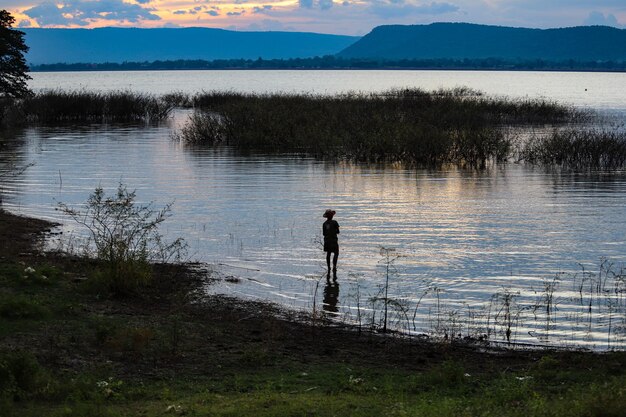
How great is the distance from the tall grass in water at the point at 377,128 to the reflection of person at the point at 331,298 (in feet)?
84.5

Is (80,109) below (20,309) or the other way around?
the other way around

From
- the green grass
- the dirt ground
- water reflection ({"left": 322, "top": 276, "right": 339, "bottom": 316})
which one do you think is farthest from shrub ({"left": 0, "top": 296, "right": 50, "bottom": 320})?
water reflection ({"left": 322, "top": 276, "right": 339, "bottom": 316})

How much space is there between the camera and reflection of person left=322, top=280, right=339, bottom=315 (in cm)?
1753

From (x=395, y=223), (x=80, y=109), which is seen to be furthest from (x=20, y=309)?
(x=80, y=109)

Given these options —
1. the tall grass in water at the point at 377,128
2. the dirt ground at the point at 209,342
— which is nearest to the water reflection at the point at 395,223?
the dirt ground at the point at 209,342

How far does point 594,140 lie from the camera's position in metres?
43.1

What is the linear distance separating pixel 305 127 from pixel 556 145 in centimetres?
1560

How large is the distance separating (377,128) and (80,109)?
36198 millimetres

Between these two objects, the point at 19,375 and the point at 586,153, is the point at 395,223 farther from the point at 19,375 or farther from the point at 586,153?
the point at 586,153

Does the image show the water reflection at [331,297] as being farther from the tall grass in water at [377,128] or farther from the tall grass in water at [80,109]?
the tall grass in water at [80,109]

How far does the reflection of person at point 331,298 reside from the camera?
17.5 metres

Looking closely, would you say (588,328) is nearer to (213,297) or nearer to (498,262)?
(498,262)

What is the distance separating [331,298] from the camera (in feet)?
60.2

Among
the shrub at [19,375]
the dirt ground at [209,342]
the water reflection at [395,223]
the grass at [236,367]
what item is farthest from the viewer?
the water reflection at [395,223]
